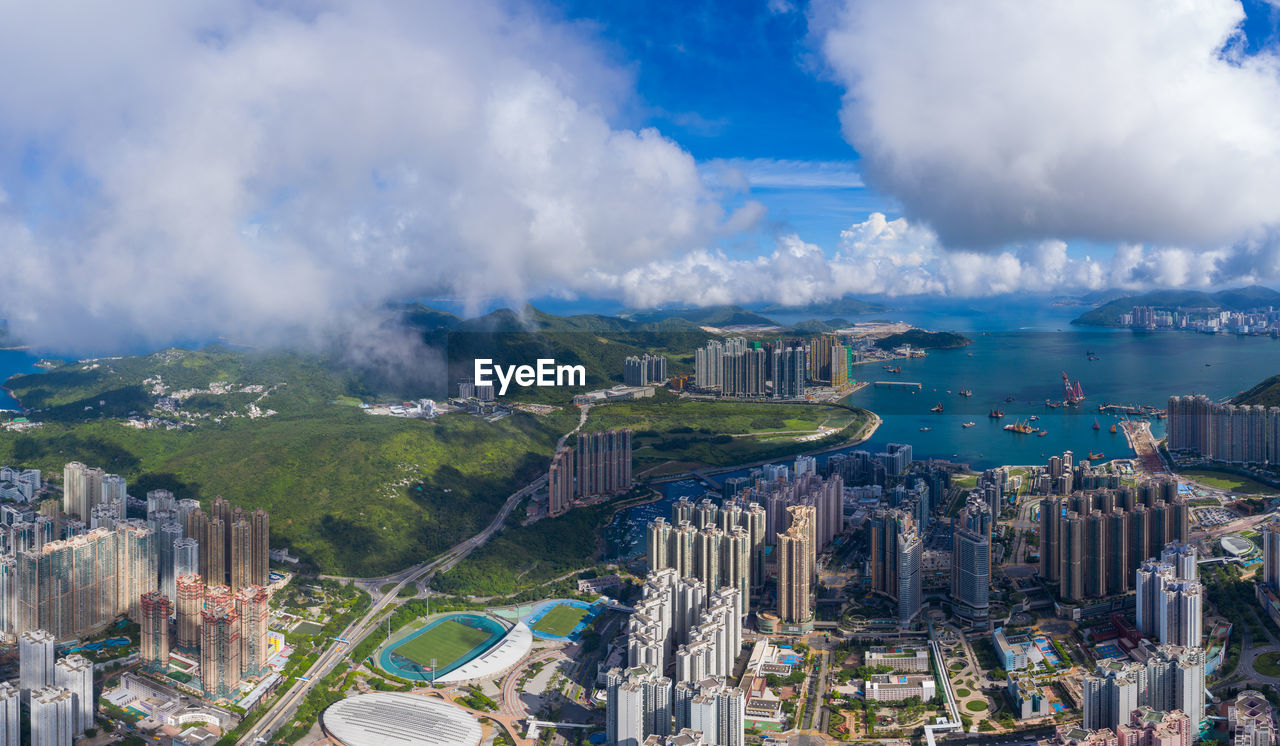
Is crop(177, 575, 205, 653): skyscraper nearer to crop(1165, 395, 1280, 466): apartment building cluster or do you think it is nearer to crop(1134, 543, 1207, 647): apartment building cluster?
crop(1134, 543, 1207, 647): apartment building cluster

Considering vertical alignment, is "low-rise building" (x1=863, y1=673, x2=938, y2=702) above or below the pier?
below

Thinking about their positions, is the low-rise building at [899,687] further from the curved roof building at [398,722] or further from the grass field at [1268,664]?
the curved roof building at [398,722]

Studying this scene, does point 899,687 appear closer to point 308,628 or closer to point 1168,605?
point 1168,605

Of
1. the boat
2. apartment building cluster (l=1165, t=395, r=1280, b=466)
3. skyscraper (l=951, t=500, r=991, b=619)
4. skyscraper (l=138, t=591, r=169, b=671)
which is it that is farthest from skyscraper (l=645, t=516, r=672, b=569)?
apartment building cluster (l=1165, t=395, r=1280, b=466)

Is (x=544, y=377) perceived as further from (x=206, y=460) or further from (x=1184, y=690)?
(x=1184, y=690)

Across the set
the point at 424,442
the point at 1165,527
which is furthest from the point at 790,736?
the point at 424,442

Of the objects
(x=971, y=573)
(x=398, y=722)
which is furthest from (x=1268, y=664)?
(x=398, y=722)

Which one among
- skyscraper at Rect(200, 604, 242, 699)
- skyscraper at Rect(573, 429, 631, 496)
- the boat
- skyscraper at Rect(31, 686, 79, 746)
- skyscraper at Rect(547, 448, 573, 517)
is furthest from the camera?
the boat
